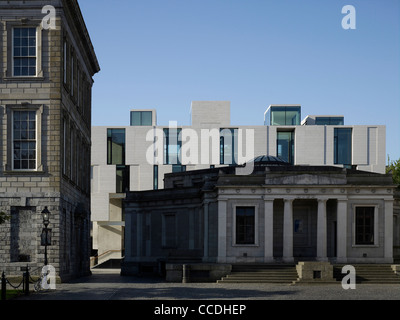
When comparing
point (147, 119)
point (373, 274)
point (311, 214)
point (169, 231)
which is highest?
point (147, 119)

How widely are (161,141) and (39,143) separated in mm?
51797

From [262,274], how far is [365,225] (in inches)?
352

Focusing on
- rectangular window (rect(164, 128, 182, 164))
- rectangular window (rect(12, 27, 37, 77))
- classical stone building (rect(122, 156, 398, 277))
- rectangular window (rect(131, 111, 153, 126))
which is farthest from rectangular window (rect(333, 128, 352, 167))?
rectangular window (rect(12, 27, 37, 77))

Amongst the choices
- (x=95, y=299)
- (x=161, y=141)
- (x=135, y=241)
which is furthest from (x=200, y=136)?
(x=95, y=299)

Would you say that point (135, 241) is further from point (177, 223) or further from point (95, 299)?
point (95, 299)

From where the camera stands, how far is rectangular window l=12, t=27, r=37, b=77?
37.9 meters

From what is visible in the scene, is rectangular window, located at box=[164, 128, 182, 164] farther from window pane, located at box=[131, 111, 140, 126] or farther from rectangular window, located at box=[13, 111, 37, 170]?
rectangular window, located at box=[13, 111, 37, 170]

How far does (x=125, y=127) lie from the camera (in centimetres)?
9031

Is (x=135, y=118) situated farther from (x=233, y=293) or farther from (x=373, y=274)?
(x=233, y=293)

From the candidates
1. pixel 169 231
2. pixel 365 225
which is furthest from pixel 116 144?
pixel 365 225

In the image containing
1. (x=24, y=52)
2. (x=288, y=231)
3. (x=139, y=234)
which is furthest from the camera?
(x=139, y=234)

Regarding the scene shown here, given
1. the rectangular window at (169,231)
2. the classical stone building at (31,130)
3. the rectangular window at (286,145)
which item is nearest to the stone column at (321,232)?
the rectangular window at (169,231)

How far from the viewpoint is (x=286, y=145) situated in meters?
91.3

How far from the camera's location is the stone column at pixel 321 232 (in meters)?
44.9
